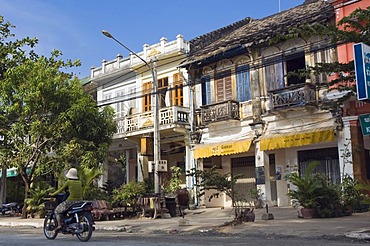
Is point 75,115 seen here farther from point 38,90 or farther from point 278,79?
point 278,79

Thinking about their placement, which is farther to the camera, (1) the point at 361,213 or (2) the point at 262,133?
(2) the point at 262,133

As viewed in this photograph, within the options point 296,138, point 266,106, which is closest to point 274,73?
point 266,106

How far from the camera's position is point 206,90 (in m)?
22.1

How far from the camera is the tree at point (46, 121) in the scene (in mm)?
19094

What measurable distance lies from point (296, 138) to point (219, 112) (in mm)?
4100

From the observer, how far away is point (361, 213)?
1530 cm

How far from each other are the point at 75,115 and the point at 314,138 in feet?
32.2

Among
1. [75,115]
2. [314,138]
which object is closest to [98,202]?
[75,115]

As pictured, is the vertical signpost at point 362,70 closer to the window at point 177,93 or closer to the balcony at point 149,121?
the balcony at point 149,121

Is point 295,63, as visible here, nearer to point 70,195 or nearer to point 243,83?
point 243,83

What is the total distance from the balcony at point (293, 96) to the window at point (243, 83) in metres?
1.77

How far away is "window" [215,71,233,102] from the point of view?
21.2 metres

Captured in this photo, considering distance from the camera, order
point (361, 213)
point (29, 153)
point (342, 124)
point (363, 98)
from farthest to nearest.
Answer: point (29, 153), point (342, 124), point (361, 213), point (363, 98)

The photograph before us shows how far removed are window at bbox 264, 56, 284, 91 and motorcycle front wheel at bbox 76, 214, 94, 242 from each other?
1166 cm
